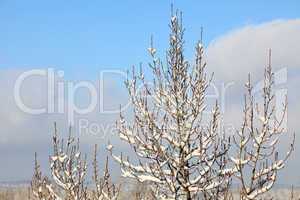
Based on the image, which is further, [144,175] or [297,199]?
[144,175]

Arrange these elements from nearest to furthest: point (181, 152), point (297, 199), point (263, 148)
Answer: point (297, 199) → point (263, 148) → point (181, 152)

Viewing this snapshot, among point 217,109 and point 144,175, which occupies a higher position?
point 217,109

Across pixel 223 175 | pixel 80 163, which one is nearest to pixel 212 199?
pixel 223 175

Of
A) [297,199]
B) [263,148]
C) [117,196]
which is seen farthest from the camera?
[117,196]

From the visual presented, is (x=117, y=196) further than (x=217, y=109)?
Yes

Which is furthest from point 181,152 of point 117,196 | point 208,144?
point 117,196

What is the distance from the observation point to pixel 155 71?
1099cm

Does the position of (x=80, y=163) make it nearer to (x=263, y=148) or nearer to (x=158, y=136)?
(x=158, y=136)

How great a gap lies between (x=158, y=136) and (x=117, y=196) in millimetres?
2104

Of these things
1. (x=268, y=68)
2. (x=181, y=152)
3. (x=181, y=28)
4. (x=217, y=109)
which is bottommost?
(x=181, y=152)

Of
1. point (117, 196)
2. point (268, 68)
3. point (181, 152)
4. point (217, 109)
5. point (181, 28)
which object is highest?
point (181, 28)

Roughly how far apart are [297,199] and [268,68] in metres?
2.31

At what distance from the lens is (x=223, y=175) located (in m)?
10.2

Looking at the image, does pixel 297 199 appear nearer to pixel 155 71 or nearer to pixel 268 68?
pixel 268 68
